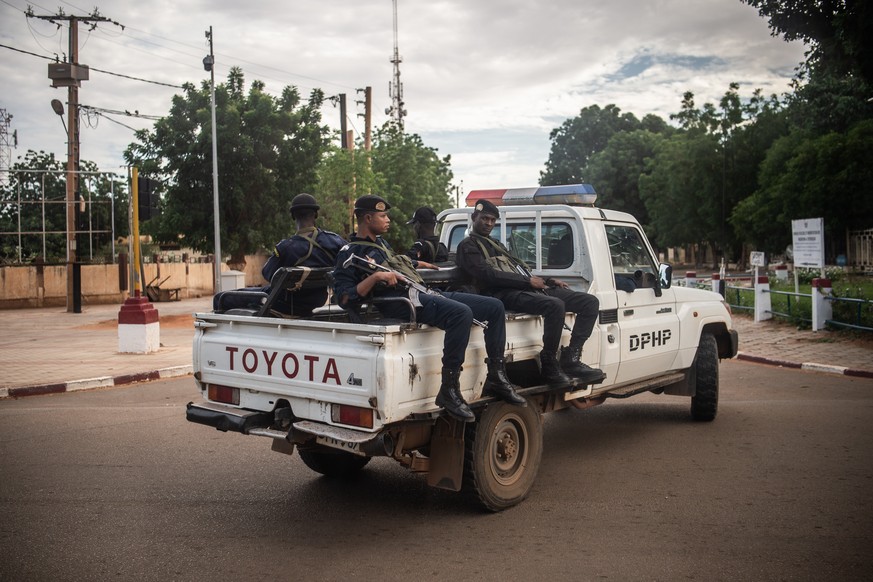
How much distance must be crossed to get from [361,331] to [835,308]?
41.0ft

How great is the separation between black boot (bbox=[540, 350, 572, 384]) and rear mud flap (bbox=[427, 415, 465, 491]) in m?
0.95

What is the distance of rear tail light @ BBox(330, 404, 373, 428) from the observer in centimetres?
430

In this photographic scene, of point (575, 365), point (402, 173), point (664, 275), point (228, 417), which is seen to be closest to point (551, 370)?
point (575, 365)

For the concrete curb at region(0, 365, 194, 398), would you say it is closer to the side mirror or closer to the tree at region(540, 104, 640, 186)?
the side mirror

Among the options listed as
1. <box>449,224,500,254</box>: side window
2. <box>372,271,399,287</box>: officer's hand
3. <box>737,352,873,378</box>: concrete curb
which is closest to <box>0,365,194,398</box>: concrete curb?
<box>449,224,500,254</box>: side window

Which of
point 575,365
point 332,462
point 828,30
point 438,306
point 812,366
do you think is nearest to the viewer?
point 438,306

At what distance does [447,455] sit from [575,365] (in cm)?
136

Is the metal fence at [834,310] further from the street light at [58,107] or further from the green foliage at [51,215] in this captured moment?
the green foliage at [51,215]

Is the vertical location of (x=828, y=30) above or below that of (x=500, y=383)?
above

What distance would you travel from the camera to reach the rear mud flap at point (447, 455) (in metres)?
4.62

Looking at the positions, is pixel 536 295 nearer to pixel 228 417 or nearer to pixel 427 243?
pixel 427 243

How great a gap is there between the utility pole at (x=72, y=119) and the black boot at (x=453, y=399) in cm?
2232

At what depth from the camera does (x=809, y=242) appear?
16812mm

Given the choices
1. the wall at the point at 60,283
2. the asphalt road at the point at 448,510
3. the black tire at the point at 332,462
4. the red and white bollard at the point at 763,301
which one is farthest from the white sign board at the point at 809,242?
the wall at the point at 60,283
